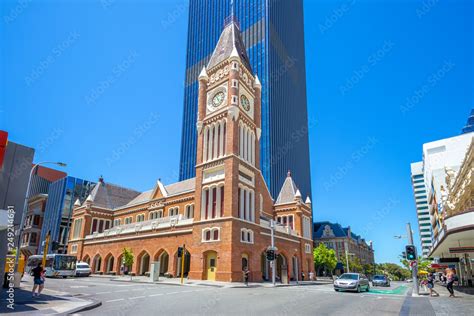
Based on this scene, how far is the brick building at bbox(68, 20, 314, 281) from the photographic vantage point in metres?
30.6

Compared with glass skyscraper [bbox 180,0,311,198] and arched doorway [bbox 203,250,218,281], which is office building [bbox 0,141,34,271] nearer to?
arched doorway [bbox 203,250,218,281]

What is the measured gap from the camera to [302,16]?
129375 mm

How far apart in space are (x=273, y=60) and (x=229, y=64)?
55178mm

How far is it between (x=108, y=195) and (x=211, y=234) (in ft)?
115

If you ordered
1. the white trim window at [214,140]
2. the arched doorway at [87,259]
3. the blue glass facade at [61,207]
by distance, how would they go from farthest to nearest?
the blue glass facade at [61,207] → the arched doorway at [87,259] → the white trim window at [214,140]

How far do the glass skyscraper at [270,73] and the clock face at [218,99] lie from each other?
144 ft

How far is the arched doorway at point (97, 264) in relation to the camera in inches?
1827

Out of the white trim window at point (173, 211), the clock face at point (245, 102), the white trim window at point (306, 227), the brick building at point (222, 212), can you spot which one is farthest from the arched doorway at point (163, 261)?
the white trim window at point (306, 227)

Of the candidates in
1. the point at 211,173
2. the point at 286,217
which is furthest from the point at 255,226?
the point at 286,217

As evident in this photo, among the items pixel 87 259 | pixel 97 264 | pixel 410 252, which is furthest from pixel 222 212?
pixel 87 259

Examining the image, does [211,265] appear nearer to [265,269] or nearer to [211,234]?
[211,234]

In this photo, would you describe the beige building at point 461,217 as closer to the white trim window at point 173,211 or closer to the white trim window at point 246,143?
the white trim window at point 246,143

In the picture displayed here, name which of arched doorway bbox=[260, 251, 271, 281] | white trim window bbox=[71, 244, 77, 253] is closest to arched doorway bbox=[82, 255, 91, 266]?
white trim window bbox=[71, 244, 77, 253]

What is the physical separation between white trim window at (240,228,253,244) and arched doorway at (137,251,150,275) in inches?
581
